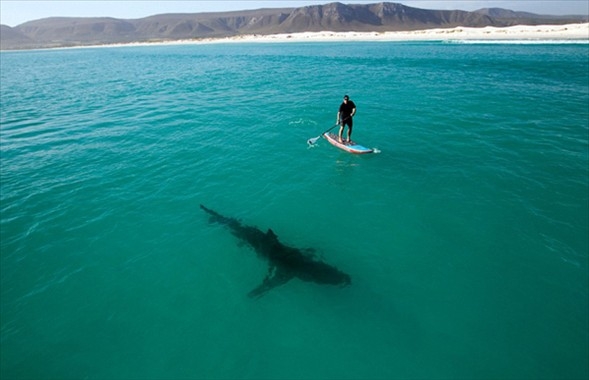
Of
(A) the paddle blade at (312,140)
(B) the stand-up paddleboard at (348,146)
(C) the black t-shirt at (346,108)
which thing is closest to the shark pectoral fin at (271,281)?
(B) the stand-up paddleboard at (348,146)

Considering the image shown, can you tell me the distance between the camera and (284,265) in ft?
33.1

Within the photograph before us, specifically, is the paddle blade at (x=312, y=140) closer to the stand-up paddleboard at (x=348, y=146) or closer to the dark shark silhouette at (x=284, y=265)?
the stand-up paddleboard at (x=348, y=146)

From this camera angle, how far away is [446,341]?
25.6 ft

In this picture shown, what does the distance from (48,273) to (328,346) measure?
10162mm

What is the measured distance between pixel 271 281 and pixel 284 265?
0.72m

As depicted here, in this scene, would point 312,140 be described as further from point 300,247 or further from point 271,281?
point 271,281

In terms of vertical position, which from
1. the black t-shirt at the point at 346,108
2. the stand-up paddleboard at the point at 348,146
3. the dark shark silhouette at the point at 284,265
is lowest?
the dark shark silhouette at the point at 284,265

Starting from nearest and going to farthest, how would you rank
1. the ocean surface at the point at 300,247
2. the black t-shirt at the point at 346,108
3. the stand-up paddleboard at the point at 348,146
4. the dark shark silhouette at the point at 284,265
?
the ocean surface at the point at 300,247 < the dark shark silhouette at the point at 284,265 < the black t-shirt at the point at 346,108 < the stand-up paddleboard at the point at 348,146

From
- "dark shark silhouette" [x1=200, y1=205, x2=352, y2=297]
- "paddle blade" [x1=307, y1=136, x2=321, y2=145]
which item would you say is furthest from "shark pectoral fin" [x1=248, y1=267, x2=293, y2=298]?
"paddle blade" [x1=307, y1=136, x2=321, y2=145]

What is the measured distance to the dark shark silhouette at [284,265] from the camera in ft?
31.3

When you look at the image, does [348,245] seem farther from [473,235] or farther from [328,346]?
[473,235]

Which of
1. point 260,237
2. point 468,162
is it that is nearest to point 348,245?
point 260,237

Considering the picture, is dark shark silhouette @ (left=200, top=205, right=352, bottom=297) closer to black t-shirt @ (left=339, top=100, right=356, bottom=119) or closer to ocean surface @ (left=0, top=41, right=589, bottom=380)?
ocean surface @ (left=0, top=41, right=589, bottom=380)

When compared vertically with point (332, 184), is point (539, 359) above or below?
below
